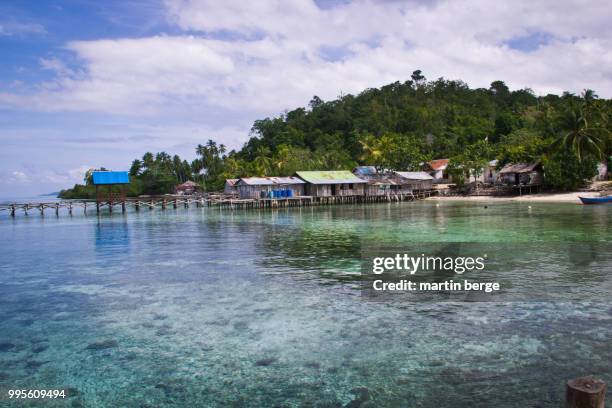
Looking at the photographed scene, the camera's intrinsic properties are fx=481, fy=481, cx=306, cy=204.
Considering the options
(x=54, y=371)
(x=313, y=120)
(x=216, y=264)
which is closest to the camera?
(x=54, y=371)

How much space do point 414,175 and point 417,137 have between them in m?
16.2

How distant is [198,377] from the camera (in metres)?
6.91

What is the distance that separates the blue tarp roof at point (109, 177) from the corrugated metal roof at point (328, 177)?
17180 millimetres

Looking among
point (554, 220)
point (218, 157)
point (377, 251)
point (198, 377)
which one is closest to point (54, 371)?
point (198, 377)

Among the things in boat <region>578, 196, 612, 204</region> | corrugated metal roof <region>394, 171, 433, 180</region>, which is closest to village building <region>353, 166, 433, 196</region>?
corrugated metal roof <region>394, 171, 433, 180</region>

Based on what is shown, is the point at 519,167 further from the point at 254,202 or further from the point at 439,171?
the point at 254,202

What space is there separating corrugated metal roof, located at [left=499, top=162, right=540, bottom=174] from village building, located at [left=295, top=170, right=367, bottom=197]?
564 inches

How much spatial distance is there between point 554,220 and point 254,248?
17.0m

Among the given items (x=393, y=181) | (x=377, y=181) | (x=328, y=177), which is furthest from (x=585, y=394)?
(x=393, y=181)

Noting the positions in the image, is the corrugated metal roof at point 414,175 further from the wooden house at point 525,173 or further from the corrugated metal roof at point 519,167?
the corrugated metal roof at point 519,167

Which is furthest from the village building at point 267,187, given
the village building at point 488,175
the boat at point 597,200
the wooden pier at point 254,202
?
the boat at point 597,200

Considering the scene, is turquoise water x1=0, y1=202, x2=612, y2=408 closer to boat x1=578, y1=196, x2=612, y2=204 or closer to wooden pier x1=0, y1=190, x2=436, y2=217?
boat x1=578, y1=196, x2=612, y2=204

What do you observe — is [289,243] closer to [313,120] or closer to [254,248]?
[254,248]

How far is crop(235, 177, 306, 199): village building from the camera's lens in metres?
48.3
